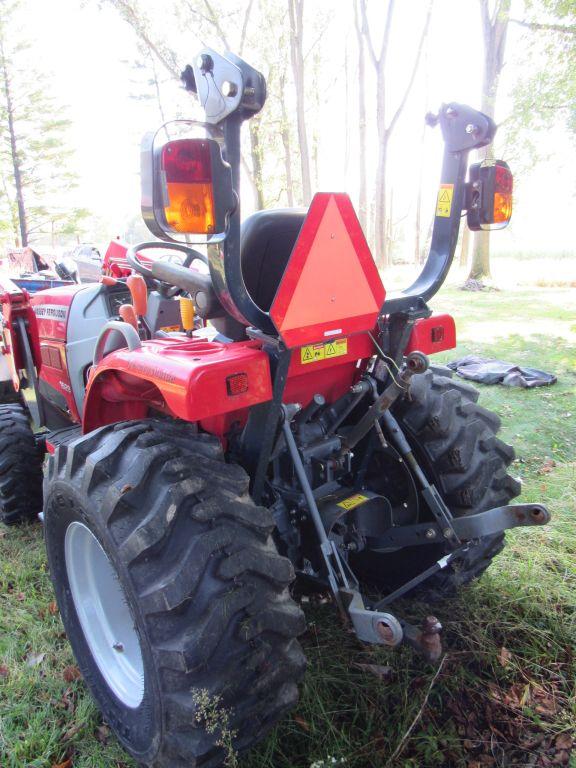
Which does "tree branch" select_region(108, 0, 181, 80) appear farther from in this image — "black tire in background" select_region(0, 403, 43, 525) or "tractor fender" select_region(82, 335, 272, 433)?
"tractor fender" select_region(82, 335, 272, 433)

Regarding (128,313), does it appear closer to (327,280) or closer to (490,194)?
(327,280)

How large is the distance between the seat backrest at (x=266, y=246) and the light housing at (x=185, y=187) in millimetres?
460

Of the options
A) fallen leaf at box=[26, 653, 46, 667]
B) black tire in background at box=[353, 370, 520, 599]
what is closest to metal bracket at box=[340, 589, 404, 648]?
black tire in background at box=[353, 370, 520, 599]

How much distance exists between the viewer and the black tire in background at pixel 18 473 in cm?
321

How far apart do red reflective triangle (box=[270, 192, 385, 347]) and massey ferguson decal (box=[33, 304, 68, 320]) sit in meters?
2.06

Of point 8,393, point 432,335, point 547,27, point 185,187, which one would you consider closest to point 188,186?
Answer: point 185,187

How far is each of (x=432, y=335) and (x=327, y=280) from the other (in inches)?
29.6

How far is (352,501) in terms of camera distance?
2.11 m

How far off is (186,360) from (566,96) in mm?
9574

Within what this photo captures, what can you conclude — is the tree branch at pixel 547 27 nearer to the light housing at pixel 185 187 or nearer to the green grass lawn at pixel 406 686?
the green grass lawn at pixel 406 686

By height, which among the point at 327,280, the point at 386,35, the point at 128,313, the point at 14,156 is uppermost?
the point at 386,35

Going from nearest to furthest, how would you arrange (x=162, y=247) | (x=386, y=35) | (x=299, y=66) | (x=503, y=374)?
(x=162, y=247) < (x=503, y=374) < (x=299, y=66) < (x=386, y=35)

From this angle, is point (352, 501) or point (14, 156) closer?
point (352, 501)

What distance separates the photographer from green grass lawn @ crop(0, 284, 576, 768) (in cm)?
186
